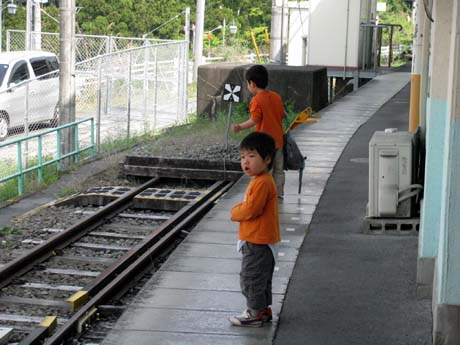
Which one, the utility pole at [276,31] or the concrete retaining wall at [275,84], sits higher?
the utility pole at [276,31]

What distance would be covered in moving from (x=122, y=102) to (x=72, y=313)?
17073mm

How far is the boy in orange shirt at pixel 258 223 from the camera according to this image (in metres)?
6.50

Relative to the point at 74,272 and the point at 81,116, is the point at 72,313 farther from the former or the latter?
the point at 81,116

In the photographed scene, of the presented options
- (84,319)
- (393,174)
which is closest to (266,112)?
(393,174)

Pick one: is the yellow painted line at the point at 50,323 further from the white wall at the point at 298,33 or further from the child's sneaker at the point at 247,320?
the white wall at the point at 298,33

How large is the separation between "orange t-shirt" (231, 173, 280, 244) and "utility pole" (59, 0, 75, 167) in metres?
11.5

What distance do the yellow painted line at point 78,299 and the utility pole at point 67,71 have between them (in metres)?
9.04

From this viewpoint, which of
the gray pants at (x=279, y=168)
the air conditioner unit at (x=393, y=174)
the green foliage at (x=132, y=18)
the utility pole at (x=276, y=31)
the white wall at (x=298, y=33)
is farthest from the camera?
the green foliage at (x=132, y=18)

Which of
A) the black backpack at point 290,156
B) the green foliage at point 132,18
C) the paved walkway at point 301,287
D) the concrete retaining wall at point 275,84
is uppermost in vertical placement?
the green foliage at point 132,18

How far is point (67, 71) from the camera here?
1827cm

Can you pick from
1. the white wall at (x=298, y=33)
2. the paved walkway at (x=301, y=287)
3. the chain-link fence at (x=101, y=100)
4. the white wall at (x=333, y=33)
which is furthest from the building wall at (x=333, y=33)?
the paved walkway at (x=301, y=287)

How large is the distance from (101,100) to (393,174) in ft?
43.3

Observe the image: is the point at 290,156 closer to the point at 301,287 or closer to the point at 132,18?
the point at 301,287

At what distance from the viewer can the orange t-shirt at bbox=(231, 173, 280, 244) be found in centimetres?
657
